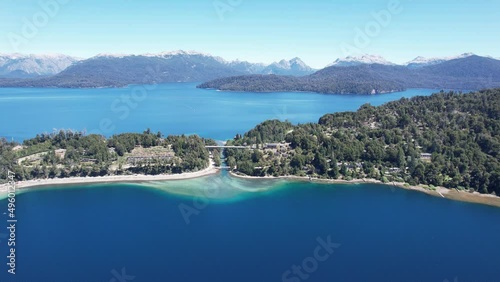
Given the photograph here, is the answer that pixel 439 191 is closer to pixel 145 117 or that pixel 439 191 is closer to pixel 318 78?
pixel 145 117

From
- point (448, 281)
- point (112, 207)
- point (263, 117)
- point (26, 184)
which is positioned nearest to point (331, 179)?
point (448, 281)

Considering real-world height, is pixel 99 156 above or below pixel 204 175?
above

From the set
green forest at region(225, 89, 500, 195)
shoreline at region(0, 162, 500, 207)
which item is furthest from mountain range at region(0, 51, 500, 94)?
shoreline at region(0, 162, 500, 207)

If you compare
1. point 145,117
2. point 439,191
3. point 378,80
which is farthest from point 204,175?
point 378,80

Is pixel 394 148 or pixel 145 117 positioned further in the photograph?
pixel 145 117

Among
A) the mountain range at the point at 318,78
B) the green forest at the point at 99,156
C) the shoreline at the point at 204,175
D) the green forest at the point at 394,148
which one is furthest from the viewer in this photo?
the mountain range at the point at 318,78

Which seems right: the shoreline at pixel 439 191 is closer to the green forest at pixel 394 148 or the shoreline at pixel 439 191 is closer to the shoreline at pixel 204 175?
the shoreline at pixel 204 175

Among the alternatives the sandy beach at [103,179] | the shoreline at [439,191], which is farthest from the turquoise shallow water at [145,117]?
the shoreline at [439,191]

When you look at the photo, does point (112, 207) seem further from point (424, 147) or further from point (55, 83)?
point (55, 83)
